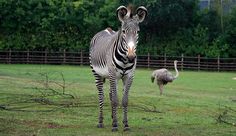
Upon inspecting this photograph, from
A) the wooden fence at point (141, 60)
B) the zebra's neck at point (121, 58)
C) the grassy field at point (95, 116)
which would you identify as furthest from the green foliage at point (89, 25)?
the zebra's neck at point (121, 58)

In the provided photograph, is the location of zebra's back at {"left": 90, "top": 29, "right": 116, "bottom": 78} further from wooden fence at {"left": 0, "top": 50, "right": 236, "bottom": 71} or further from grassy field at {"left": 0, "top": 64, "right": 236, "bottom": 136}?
wooden fence at {"left": 0, "top": 50, "right": 236, "bottom": 71}

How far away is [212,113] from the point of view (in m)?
16.3

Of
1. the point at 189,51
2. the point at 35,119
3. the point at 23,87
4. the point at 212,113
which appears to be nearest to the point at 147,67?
the point at 189,51

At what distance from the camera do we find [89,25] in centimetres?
5453

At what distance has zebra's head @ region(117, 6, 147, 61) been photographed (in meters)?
11.0

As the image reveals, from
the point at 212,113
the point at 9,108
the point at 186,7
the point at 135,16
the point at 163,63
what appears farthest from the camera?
the point at 186,7

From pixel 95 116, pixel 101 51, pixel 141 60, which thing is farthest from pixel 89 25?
pixel 101 51

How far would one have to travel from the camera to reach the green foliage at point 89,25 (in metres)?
53.9

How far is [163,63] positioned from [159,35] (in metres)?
5.56

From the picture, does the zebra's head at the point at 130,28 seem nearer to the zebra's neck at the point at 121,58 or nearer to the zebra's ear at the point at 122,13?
the zebra's ear at the point at 122,13

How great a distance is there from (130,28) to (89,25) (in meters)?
43.4

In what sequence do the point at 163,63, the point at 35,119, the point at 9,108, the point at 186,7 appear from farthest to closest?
1. the point at 186,7
2. the point at 163,63
3. the point at 9,108
4. the point at 35,119

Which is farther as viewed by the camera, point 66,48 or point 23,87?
point 66,48

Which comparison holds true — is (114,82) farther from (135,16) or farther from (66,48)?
(66,48)
